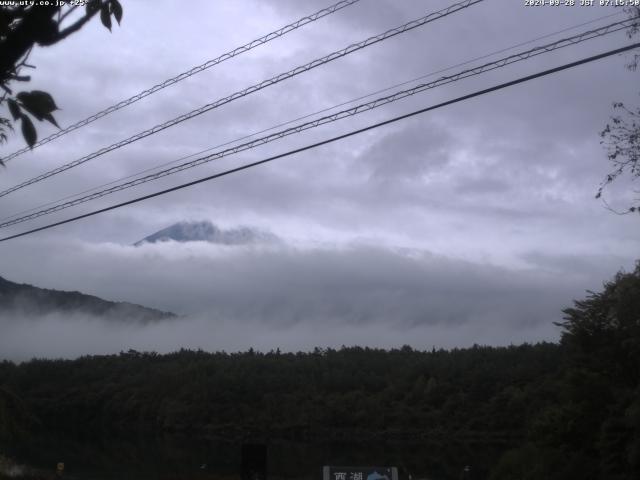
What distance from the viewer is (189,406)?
3332 inches

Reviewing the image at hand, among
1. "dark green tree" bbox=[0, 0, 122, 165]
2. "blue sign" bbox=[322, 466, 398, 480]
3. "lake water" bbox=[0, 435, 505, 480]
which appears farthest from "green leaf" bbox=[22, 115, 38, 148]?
"lake water" bbox=[0, 435, 505, 480]

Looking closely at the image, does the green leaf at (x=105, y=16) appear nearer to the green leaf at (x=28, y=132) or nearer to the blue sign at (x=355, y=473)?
the green leaf at (x=28, y=132)

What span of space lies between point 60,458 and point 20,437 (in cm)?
2974

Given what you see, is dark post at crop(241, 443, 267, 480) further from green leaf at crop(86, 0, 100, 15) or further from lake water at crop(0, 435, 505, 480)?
lake water at crop(0, 435, 505, 480)

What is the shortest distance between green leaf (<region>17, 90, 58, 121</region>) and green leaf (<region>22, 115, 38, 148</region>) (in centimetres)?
5

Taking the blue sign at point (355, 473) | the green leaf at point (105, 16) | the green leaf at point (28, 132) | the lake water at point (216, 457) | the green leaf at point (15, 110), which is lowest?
the lake water at point (216, 457)

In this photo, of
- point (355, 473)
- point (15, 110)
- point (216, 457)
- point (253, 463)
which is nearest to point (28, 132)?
point (15, 110)

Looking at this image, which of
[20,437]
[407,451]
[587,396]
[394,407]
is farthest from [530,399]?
[20,437]

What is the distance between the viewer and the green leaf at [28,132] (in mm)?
3805

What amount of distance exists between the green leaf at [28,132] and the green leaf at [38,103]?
5cm

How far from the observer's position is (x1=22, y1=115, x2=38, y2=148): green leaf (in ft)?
12.5

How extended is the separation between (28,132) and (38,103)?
0.16 metres

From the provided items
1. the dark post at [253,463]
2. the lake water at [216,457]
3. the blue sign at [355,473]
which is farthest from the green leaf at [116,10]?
the lake water at [216,457]

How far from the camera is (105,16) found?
13.8 feet
